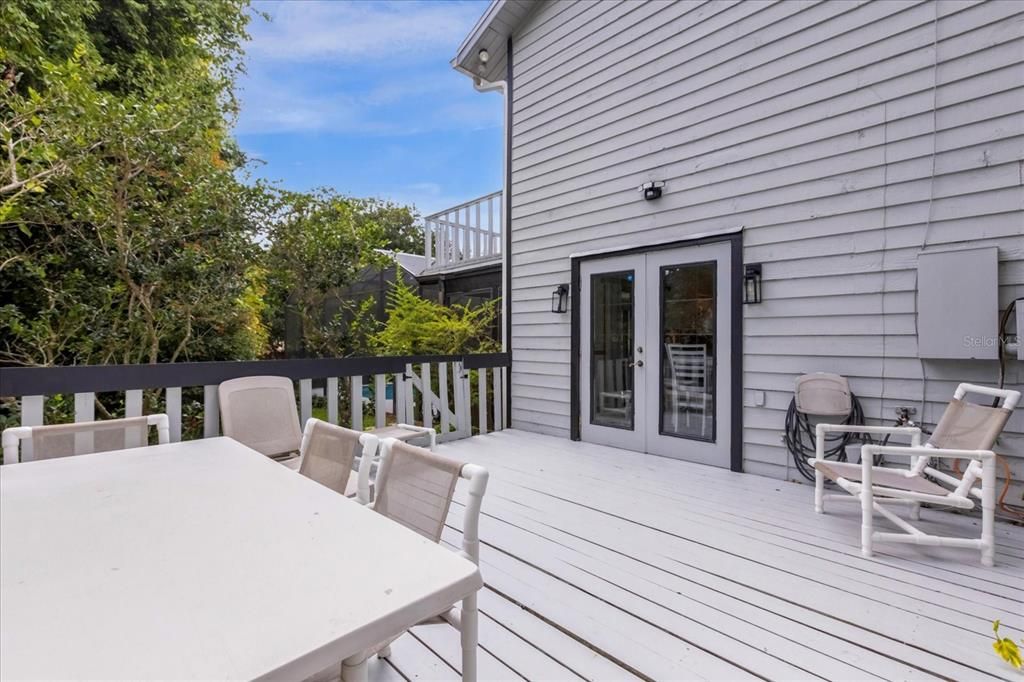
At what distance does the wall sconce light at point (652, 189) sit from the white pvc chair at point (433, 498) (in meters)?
3.79

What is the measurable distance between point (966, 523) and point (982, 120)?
8.26 feet

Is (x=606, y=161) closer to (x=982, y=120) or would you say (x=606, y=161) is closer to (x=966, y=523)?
(x=982, y=120)

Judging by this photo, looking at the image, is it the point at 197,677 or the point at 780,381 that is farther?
the point at 780,381

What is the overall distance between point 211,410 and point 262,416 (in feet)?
1.10

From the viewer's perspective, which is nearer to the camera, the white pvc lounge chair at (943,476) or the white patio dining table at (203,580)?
the white patio dining table at (203,580)

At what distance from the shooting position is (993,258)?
298cm

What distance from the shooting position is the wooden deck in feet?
5.67

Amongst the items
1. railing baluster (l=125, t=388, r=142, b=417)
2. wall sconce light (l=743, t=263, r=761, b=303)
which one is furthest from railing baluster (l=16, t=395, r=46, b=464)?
wall sconce light (l=743, t=263, r=761, b=303)

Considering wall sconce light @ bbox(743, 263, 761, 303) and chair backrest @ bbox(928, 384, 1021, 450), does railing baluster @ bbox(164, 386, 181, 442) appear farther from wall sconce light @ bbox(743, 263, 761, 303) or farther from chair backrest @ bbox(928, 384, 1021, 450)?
chair backrest @ bbox(928, 384, 1021, 450)

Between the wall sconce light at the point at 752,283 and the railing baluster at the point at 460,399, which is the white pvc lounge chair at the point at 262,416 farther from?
the wall sconce light at the point at 752,283

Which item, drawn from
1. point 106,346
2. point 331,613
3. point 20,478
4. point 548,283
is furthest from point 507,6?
point 331,613

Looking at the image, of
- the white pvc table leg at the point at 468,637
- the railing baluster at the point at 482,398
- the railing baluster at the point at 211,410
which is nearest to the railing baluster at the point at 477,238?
the railing baluster at the point at 482,398

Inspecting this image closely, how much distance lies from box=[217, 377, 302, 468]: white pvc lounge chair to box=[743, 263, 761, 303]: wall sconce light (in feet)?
11.7

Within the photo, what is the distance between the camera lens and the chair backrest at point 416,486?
1.39m
